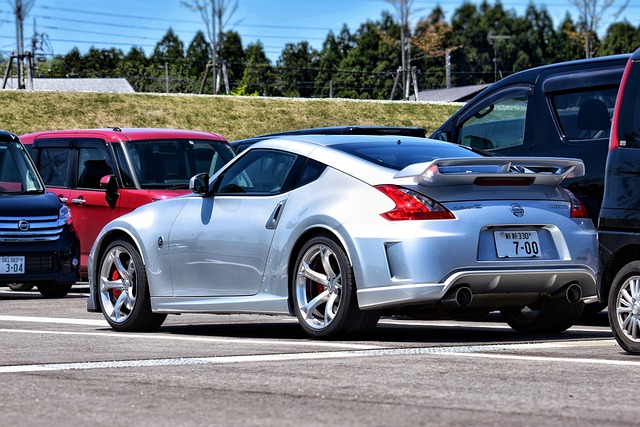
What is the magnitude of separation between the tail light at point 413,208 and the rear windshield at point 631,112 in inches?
47.0

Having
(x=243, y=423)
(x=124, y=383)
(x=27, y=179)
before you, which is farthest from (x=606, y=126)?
(x=27, y=179)

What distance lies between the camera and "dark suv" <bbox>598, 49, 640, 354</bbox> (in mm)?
8156

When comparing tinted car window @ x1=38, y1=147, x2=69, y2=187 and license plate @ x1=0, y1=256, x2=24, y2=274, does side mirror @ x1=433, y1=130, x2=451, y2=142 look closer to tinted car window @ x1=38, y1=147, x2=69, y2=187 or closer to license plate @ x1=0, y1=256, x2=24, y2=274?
license plate @ x1=0, y1=256, x2=24, y2=274

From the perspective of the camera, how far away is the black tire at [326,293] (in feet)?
29.1

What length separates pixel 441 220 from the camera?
8641 millimetres

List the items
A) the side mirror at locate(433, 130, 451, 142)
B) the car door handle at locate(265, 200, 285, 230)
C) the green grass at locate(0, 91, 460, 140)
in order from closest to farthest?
the car door handle at locate(265, 200, 285, 230) → the side mirror at locate(433, 130, 451, 142) → the green grass at locate(0, 91, 460, 140)

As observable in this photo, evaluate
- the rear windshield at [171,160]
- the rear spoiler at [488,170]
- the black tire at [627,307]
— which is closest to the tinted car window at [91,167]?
the rear windshield at [171,160]

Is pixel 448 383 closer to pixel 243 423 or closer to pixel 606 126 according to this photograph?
pixel 243 423

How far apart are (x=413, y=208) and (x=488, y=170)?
2.38ft

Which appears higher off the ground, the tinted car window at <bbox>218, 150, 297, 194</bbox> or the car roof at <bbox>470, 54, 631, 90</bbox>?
the car roof at <bbox>470, 54, 631, 90</bbox>

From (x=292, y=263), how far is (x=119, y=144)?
6.83 m

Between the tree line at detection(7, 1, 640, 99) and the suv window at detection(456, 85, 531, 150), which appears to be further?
the tree line at detection(7, 1, 640, 99)

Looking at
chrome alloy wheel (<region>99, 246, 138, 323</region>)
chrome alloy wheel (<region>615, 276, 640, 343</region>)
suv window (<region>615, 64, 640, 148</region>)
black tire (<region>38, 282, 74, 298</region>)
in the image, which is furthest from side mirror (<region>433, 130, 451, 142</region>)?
black tire (<region>38, 282, 74, 298</region>)

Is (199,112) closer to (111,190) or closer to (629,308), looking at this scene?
(111,190)
